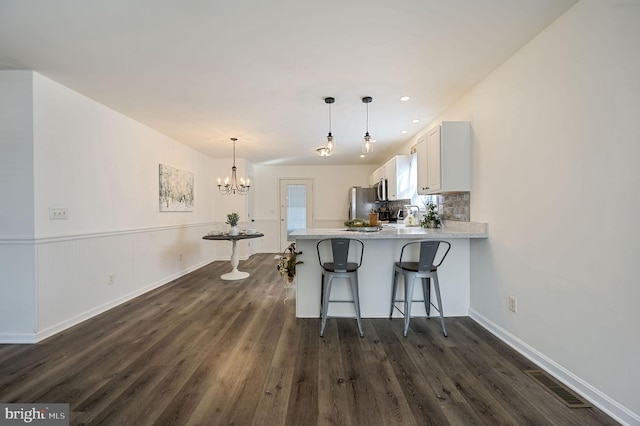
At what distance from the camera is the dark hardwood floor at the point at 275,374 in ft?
5.35

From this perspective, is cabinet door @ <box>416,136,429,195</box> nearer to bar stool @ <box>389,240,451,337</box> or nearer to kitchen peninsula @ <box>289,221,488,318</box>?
kitchen peninsula @ <box>289,221,488,318</box>

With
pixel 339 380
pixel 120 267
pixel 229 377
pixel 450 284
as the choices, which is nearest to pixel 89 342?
pixel 120 267

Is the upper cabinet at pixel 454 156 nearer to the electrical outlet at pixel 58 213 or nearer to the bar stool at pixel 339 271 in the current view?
the bar stool at pixel 339 271

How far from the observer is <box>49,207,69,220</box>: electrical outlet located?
8.97 ft

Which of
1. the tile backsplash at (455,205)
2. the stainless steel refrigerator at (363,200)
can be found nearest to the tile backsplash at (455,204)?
the tile backsplash at (455,205)

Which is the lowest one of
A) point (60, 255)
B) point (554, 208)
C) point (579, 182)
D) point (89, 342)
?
point (89, 342)

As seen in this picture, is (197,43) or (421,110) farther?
(421,110)

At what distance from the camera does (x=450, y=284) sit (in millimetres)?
3119

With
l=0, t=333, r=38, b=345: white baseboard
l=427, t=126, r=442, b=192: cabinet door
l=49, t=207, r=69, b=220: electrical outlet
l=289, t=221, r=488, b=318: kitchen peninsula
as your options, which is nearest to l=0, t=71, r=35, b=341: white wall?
l=0, t=333, r=38, b=345: white baseboard

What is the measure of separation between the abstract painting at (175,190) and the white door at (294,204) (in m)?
2.69

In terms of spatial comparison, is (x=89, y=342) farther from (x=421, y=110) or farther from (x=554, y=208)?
(x=421, y=110)

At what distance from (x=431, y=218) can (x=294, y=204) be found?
178 inches

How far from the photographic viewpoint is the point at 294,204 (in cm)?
775

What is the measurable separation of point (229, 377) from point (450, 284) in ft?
7.93
